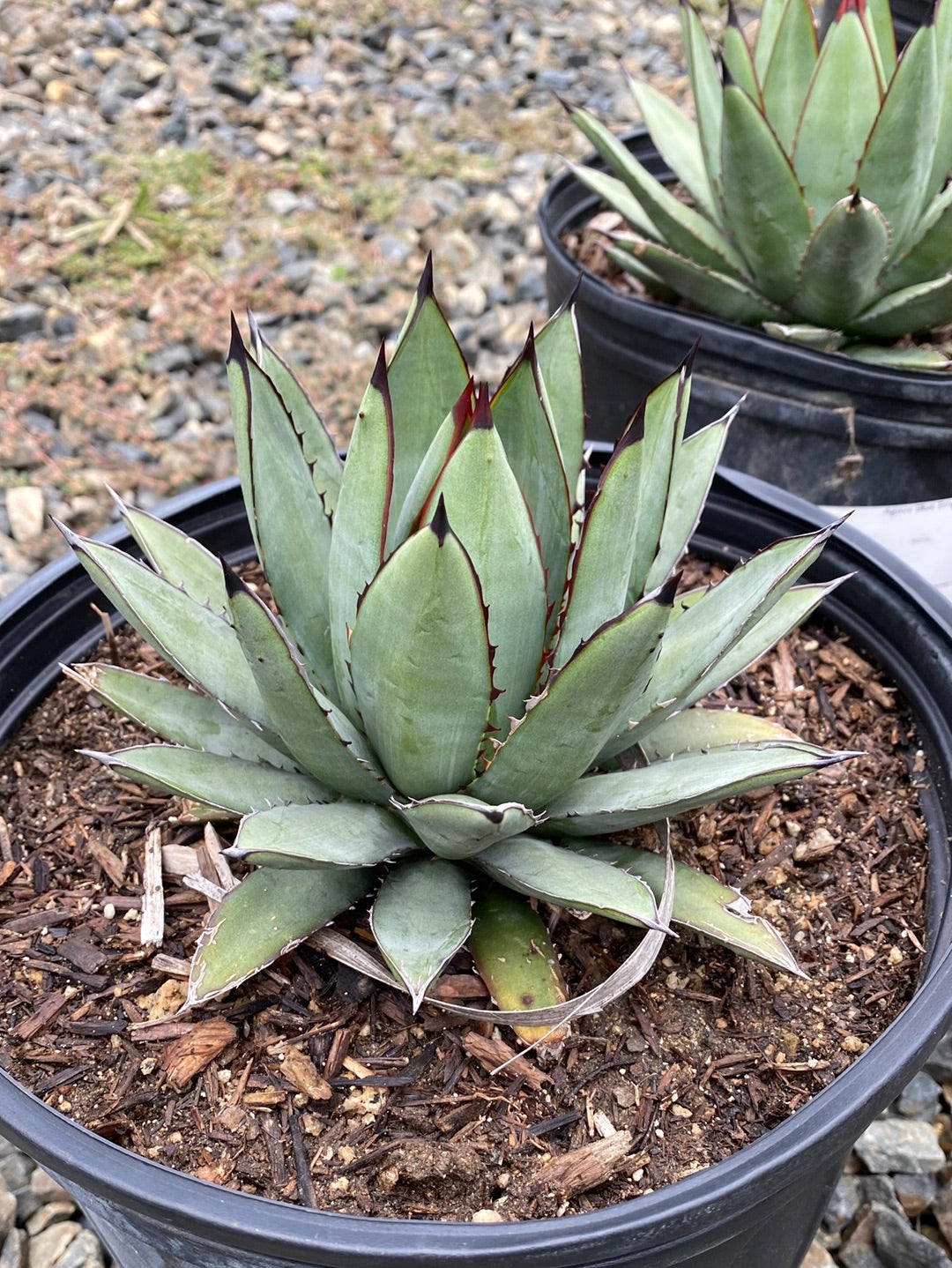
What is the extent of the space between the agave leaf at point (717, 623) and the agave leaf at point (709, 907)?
124mm

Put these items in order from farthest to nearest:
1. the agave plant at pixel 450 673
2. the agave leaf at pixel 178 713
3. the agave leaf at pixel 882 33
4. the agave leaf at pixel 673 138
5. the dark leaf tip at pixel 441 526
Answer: the agave leaf at pixel 673 138 < the agave leaf at pixel 882 33 < the agave leaf at pixel 178 713 < the agave plant at pixel 450 673 < the dark leaf tip at pixel 441 526

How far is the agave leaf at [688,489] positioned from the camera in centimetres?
125

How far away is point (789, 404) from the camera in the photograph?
1.90 meters

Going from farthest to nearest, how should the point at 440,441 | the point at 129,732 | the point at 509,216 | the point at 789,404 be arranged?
the point at 509,216, the point at 789,404, the point at 129,732, the point at 440,441

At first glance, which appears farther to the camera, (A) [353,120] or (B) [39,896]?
(A) [353,120]

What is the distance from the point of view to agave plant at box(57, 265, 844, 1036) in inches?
37.1

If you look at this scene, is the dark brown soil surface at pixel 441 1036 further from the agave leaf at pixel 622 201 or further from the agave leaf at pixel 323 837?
the agave leaf at pixel 622 201

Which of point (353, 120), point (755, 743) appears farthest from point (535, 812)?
point (353, 120)

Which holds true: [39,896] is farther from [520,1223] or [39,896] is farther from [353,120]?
[353,120]

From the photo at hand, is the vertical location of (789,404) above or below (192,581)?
below

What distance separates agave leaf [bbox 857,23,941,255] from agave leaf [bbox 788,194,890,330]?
27 mm

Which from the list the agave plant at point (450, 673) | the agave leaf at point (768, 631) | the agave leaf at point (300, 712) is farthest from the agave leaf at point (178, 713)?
the agave leaf at point (768, 631)

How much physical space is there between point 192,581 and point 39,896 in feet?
1.27

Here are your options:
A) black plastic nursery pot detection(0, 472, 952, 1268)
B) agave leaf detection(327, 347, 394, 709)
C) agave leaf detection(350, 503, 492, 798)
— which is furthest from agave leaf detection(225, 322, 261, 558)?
black plastic nursery pot detection(0, 472, 952, 1268)
